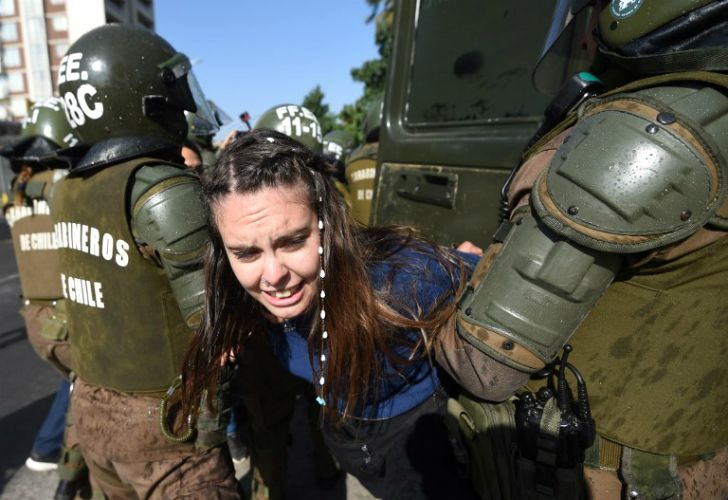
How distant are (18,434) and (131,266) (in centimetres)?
270

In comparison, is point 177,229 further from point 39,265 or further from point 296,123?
point 296,123

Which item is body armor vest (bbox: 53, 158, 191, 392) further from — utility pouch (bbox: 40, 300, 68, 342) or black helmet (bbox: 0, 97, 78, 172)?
black helmet (bbox: 0, 97, 78, 172)

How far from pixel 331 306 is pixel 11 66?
53.0 metres

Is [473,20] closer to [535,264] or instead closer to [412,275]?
[412,275]

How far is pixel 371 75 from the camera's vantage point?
Result: 21500 mm

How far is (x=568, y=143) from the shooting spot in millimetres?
880

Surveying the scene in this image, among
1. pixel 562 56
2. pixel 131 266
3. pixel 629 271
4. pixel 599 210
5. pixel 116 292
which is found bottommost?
pixel 116 292

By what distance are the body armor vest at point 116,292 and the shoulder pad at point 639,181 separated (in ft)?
4.53

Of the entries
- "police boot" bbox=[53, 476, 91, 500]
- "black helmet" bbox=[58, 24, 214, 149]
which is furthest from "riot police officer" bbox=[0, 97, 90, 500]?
"black helmet" bbox=[58, 24, 214, 149]

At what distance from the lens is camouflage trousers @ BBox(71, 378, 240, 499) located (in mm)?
1716

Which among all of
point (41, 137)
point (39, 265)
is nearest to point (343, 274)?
point (39, 265)

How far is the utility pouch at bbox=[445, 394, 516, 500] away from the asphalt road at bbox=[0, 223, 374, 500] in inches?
73.9

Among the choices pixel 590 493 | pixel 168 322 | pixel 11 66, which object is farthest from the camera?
pixel 11 66

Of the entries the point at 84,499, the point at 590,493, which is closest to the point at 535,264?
the point at 590,493
